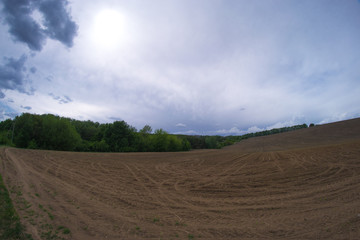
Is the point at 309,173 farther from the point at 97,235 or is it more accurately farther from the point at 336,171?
the point at 97,235

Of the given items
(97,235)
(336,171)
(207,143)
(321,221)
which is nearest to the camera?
(97,235)

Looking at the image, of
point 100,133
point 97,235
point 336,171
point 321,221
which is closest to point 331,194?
point 321,221

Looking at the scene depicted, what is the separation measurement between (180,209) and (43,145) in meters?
40.3

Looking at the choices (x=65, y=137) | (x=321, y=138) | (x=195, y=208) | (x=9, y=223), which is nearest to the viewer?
(x=9, y=223)

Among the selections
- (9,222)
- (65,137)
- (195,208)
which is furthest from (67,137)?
(195,208)

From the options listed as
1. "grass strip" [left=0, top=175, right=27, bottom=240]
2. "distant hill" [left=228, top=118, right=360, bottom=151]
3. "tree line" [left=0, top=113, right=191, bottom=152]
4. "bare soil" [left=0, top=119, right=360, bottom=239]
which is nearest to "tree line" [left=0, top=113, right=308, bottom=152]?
"tree line" [left=0, top=113, right=191, bottom=152]

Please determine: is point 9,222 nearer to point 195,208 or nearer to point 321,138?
point 195,208

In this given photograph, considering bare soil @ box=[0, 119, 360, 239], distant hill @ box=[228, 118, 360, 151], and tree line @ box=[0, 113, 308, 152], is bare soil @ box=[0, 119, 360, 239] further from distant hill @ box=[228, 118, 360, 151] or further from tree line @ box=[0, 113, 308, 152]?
distant hill @ box=[228, 118, 360, 151]

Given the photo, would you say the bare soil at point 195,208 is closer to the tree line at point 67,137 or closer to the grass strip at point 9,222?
the grass strip at point 9,222

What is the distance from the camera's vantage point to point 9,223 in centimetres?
477

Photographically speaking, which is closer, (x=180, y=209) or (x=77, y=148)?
(x=180, y=209)

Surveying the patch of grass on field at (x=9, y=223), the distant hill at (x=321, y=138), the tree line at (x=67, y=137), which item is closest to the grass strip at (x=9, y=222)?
the patch of grass on field at (x=9, y=223)

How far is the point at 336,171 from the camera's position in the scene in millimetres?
12094

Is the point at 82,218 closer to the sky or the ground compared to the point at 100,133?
closer to the ground
